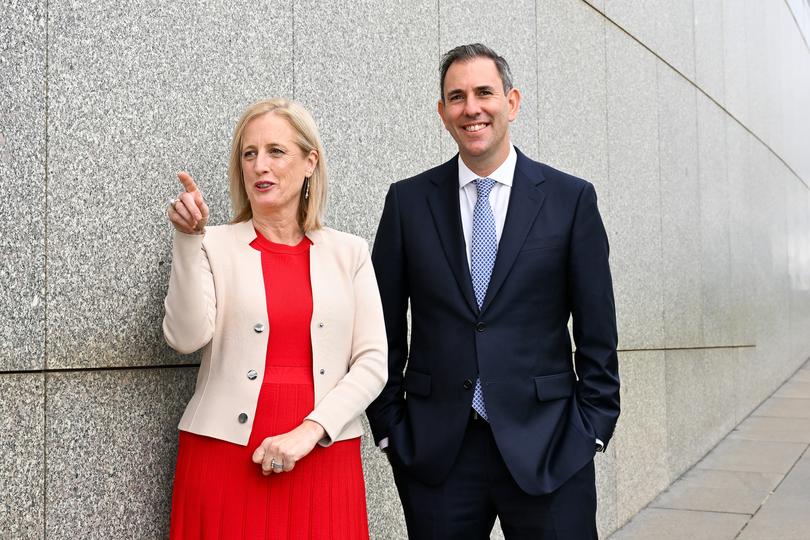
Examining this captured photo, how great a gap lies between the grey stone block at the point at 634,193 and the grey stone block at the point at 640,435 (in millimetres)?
183

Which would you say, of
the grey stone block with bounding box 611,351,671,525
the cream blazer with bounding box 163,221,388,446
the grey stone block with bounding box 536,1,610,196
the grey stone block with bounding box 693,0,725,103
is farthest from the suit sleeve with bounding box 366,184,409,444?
the grey stone block with bounding box 693,0,725,103

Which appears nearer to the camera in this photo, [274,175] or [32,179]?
[32,179]

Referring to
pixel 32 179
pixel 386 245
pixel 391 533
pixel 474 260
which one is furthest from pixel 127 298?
pixel 391 533

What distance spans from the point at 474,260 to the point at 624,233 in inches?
177

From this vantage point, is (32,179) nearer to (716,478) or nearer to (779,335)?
(716,478)

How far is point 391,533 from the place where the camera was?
14.5 feet

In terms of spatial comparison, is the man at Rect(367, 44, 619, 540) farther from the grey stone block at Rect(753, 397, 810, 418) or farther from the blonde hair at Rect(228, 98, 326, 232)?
the grey stone block at Rect(753, 397, 810, 418)

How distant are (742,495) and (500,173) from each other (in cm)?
547

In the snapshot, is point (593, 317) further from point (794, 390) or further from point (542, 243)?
point (794, 390)

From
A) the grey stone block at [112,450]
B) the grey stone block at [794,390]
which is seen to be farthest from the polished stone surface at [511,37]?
the grey stone block at [794,390]

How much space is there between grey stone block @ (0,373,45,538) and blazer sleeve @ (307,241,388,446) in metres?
0.73

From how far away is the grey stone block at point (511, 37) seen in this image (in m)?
5.12

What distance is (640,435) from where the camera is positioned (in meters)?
7.41

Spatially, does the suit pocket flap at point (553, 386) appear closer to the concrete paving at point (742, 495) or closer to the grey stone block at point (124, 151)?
the grey stone block at point (124, 151)
